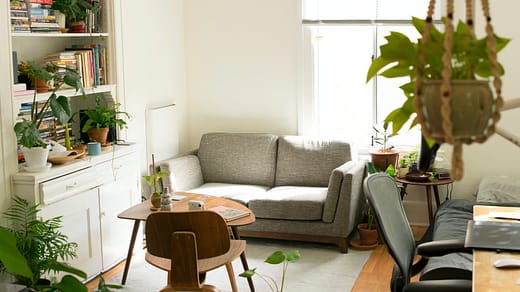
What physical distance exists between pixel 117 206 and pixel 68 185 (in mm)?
678

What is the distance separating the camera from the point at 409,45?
1.28 metres

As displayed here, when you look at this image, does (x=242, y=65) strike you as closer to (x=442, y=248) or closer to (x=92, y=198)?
(x=92, y=198)

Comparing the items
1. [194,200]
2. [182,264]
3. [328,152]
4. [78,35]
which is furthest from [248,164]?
[182,264]

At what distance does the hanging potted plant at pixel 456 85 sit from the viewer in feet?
3.81

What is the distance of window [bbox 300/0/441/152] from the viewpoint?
6.36m

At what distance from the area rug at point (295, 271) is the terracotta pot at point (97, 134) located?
3.05ft

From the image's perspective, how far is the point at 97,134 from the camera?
5410 mm

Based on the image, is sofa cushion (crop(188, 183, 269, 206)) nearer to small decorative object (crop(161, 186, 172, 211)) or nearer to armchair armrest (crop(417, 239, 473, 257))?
small decorative object (crop(161, 186, 172, 211))

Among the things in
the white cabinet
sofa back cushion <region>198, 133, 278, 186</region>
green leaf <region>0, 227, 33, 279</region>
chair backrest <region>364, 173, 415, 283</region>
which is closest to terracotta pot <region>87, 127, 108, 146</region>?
the white cabinet

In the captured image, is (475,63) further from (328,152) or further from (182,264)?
(328,152)

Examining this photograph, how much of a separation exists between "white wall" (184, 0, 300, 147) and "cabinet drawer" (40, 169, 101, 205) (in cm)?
195

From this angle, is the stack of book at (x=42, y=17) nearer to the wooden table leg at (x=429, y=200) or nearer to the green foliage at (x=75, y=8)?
the green foliage at (x=75, y=8)

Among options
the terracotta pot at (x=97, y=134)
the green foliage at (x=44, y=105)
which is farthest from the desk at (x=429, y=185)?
the green foliage at (x=44, y=105)

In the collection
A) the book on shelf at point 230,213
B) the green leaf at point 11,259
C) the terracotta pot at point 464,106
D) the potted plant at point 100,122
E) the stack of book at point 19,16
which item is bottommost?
the book on shelf at point 230,213
